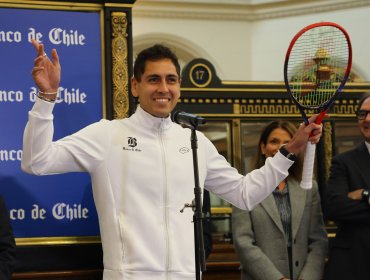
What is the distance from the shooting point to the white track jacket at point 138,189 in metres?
3.46

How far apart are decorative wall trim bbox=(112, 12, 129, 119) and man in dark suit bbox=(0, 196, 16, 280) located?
2.69 ft

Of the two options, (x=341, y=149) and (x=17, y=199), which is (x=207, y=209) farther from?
(x=341, y=149)

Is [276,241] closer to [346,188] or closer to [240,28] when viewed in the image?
[346,188]

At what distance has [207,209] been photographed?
4.24 m

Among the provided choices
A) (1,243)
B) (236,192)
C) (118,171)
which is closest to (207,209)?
(236,192)

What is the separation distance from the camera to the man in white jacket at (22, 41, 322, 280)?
11.4 feet

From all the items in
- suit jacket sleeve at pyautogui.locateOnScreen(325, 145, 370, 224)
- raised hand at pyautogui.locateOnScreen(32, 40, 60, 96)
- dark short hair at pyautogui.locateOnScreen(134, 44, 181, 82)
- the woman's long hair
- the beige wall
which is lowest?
suit jacket sleeve at pyautogui.locateOnScreen(325, 145, 370, 224)

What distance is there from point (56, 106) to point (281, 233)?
4.66 ft

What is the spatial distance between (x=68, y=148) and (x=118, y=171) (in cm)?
24

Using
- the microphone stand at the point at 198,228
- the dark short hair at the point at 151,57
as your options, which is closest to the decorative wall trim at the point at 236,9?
the dark short hair at the point at 151,57

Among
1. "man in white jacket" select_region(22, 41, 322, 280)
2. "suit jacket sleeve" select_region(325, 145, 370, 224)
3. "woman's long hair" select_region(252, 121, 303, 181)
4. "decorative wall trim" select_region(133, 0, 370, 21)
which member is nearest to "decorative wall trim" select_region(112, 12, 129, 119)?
"man in white jacket" select_region(22, 41, 322, 280)

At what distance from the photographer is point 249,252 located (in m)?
4.54

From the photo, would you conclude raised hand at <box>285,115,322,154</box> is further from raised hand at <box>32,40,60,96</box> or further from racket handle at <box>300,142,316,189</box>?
raised hand at <box>32,40,60,96</box>

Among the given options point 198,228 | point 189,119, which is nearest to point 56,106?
point 189,119
